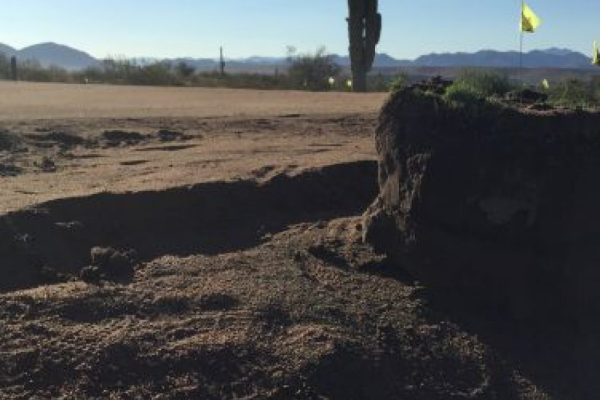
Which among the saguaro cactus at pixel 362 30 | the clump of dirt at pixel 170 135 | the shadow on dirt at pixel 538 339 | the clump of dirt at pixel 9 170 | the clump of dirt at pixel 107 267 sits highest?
the saguaro cactus at pixel 362 30

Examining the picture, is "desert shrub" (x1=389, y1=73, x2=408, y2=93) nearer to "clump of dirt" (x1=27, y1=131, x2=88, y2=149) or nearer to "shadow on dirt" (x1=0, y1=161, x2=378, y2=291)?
"shadow on dirt" (x1=0, y1=161, x2=378, y2=291)

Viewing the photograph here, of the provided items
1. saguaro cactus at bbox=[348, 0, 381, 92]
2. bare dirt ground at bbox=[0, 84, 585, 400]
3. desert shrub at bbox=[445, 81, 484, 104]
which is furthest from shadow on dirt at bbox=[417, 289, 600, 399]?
saguaro cactus at bbox=[348, 0, 381, 92]

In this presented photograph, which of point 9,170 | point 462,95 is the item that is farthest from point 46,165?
point 462,95

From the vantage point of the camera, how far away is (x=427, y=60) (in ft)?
340

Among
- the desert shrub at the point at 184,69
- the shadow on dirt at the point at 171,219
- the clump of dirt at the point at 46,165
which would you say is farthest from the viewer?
the desert shrub at the point at 184,69

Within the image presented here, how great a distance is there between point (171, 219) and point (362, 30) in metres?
21.4

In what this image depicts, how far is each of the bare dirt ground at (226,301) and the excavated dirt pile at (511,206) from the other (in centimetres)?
29

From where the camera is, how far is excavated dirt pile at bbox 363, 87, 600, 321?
5.86 meters

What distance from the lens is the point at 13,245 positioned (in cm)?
628

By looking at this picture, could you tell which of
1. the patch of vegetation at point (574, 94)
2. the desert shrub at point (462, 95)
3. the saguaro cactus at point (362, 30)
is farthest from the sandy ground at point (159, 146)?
the saguaro cactus at point (362, 30)

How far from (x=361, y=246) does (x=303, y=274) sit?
2.13 feet

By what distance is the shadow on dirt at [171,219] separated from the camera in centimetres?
635

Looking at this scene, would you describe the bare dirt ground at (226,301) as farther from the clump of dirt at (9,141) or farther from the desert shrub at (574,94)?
the desert shrub at (574,94)

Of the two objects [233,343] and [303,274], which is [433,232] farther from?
[233,343]
